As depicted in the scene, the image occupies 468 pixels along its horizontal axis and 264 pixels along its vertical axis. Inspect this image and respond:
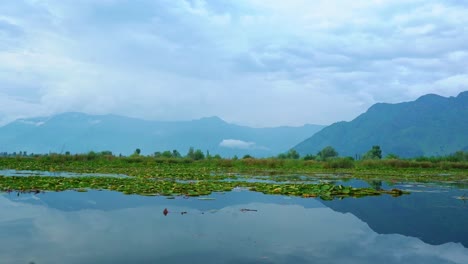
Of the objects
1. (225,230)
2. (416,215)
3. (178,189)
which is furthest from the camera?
(178,189)

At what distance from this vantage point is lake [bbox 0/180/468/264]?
26.4 feet

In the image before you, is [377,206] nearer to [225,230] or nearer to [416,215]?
[416,215]

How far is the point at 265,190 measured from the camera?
19.2 meters

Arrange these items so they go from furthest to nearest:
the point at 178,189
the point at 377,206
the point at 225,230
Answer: the point at 178,189 → the point at 377,206 → the point at 225,230

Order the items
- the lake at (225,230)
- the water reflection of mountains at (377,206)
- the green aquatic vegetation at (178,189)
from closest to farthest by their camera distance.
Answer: the lake at (225,230) → the water reflection of mountains at (377,206) → the green aquatic vegetation at (178,189)

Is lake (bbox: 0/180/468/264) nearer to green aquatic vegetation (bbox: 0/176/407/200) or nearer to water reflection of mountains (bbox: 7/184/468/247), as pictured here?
water reflection of mountains (bbox: 7/184/468/247)

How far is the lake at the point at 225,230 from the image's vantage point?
805 cm

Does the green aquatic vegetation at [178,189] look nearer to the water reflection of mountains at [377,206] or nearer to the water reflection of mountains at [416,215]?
the water reflection of mountains at [377,206]

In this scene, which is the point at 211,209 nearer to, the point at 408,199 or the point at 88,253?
the point at 88,253

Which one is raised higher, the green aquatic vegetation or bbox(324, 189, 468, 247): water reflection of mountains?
the green aquatic vegetation

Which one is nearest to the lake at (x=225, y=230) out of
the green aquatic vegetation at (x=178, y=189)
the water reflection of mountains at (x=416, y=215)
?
the water reflection of mountains at (x=416, y=215)

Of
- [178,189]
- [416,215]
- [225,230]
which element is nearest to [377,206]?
[416,215]

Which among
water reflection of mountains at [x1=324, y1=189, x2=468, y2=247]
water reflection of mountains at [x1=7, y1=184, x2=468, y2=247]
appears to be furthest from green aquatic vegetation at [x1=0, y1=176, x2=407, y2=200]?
water reflection of mountains at [x1=324, y1=189, x2=468, y2=247]

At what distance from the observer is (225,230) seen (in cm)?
1041
